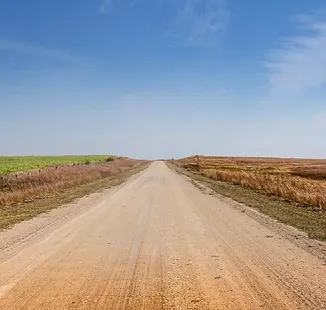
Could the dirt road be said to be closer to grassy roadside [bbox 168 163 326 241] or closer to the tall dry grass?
grassy roadside [bbox 168 163 326 241]

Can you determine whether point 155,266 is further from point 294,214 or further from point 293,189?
point 293,189

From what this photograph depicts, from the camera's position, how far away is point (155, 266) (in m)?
Answer: 8.09

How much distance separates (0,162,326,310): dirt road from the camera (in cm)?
606

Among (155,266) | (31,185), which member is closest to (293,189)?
(31,185)

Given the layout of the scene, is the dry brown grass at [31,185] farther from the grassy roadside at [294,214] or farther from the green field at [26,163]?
the grassy roadside at [294,214]

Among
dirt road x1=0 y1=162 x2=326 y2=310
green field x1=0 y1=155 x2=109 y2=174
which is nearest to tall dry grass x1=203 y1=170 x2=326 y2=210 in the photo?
dirt road x1=0 y1=162 x2=326 y2=310

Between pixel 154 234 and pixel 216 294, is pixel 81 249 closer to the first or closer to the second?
pixel 154 234

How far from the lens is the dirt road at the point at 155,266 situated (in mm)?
6059

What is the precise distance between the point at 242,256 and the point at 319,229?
4.44 meters

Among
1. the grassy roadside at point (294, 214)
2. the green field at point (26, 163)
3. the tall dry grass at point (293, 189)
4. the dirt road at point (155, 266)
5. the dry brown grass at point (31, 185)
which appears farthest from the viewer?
the green field at point (26, 163)

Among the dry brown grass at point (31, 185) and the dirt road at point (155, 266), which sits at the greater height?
the dry brown grass at point (31, 185)

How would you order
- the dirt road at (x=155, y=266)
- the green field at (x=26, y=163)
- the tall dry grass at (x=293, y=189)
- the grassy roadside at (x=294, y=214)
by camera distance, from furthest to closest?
the green field at (x=26, y=163)
the tall dry grass at (x=293, y=189)
the grassy roadside at (x=294, y=214)
the dirt road at (x=155, y=266)

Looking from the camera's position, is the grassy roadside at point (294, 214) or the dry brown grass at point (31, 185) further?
the dry brown grass at point (31, 185)

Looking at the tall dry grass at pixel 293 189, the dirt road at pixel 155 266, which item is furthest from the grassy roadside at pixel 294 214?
the dirt road at pixel 155 266
